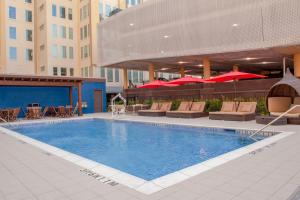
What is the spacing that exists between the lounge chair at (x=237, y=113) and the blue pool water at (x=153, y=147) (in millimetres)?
2708

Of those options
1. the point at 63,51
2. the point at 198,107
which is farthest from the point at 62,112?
the point at 63,51

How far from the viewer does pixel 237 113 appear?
13.1 metres

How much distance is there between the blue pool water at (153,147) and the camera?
21.9 ft

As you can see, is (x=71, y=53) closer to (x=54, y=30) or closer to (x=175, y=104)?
(x=54, y=30)

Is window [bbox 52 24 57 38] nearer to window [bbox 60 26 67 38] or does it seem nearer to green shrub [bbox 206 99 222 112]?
window [bbox 60 26 67 38]

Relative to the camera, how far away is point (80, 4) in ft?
119

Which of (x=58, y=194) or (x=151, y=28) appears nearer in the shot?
(x=58, y=194)

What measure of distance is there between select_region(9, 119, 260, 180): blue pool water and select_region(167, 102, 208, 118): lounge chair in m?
2.86

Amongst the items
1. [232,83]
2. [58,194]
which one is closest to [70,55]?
[232,83]

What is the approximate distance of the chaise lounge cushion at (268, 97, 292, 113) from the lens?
41.4 feet

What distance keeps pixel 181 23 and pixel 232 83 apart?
25.1 feet

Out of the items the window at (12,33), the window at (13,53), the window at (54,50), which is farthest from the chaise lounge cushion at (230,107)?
the window at (12,33)

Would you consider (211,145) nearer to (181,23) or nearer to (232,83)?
(232,83)

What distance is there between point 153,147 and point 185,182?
177 inches
